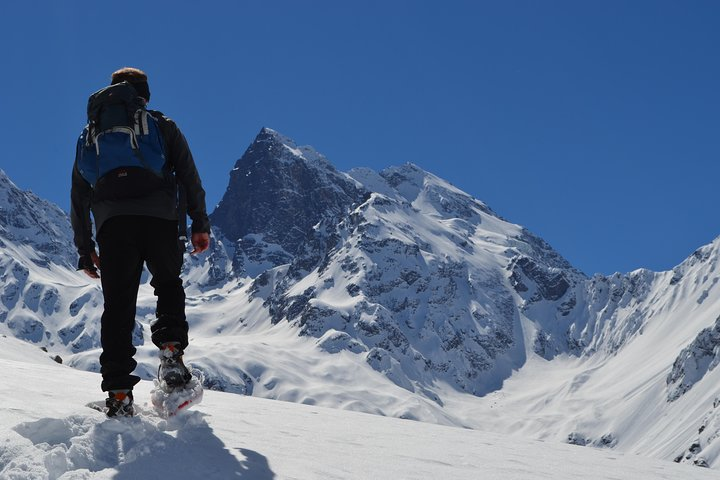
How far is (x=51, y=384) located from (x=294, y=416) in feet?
8.52

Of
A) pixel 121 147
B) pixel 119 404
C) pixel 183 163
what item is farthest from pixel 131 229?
pixel 119 404

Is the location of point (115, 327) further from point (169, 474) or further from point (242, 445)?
point (169, 474)

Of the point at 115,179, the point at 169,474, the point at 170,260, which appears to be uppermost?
the point at 115,179

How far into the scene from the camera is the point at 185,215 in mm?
7473

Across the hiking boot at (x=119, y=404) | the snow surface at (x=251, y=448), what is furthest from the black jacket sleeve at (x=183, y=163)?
the snow surface at (x=251, y=448)

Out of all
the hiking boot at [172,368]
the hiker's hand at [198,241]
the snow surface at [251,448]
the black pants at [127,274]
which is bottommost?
the snow surface at [251,448]

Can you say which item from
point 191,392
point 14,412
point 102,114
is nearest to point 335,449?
point 191,392

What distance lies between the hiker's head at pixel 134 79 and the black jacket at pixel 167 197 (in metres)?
0.28

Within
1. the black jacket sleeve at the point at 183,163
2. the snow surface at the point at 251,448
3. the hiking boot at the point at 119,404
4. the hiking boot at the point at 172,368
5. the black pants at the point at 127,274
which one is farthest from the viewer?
the black jacket sleeve at the point at 183,163

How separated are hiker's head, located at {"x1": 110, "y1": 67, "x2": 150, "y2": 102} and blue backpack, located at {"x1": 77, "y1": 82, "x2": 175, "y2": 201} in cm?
31

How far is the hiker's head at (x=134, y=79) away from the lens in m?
7.62

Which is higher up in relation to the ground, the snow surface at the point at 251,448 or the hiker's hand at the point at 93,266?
the hiker's hand at the point at 93,266

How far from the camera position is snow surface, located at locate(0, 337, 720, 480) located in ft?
17.8

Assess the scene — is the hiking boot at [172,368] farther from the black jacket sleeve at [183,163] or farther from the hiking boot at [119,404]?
the black jacket sleeve at [183,163]
